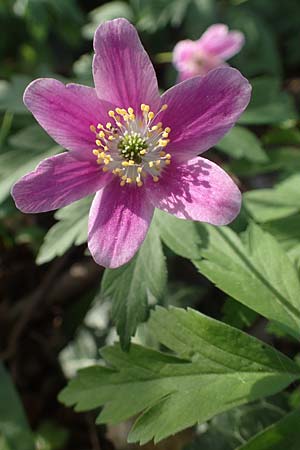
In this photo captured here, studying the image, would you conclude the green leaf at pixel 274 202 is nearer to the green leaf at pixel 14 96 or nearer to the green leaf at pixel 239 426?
the green leaf at pixel 239 426

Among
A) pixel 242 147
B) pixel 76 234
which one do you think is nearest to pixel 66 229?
pixel 76 234

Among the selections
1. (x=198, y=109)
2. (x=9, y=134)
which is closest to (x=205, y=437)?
(x=198, y=109)

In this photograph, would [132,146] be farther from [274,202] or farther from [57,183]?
[274,202]

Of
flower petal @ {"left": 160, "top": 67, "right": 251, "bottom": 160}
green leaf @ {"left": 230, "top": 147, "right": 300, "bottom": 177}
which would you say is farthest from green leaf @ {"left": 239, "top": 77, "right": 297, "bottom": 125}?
flower petal @ {"left": 160, "top": 67, "right": 251, "bottom": 160}

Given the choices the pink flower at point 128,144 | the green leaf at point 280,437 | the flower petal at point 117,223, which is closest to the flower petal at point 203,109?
the pink flower at point 128,144

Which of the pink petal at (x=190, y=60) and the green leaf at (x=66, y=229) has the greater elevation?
the pink petal at (x=190, y=60)

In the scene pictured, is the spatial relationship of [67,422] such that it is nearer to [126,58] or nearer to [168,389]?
[168,389]
